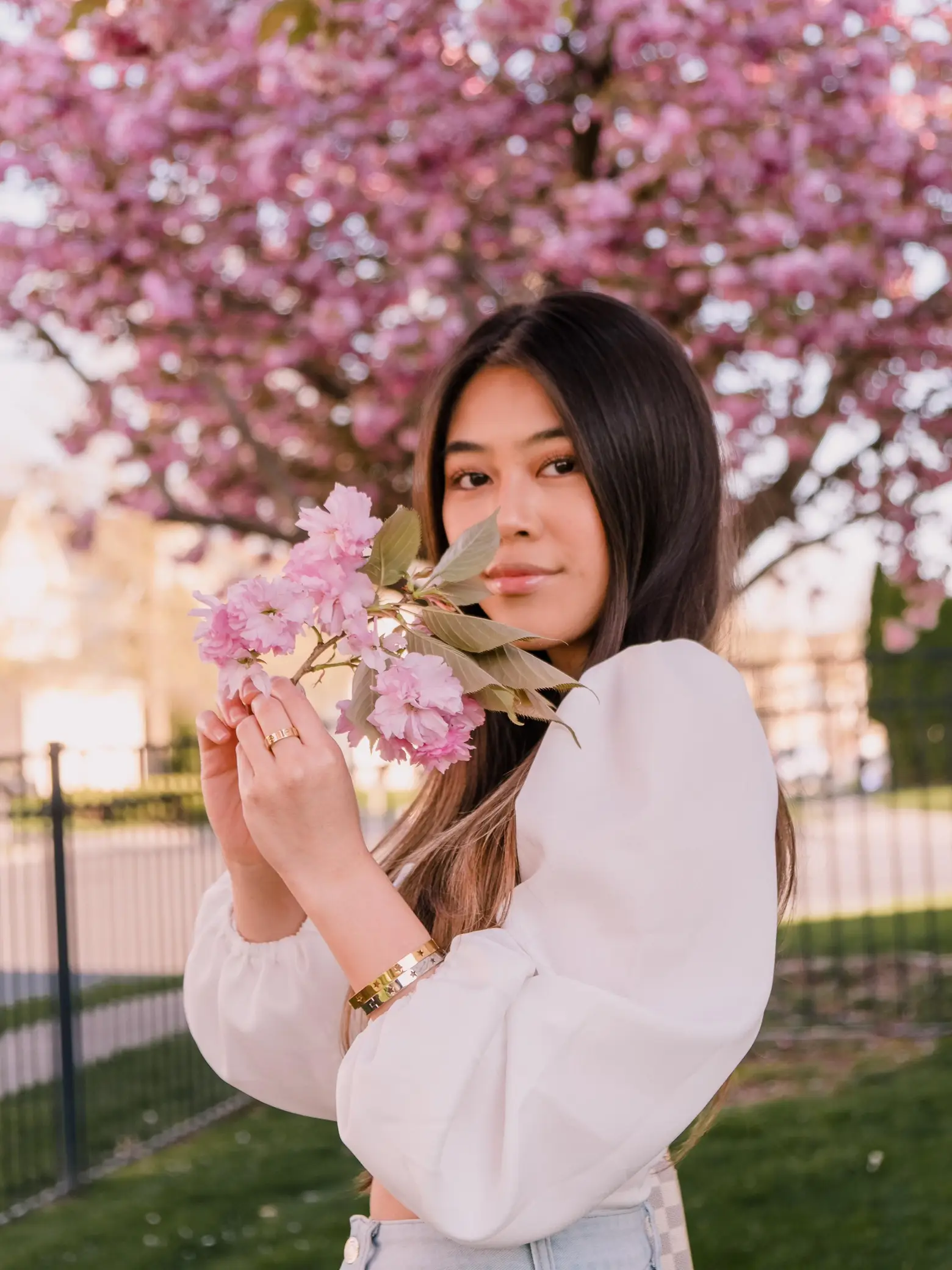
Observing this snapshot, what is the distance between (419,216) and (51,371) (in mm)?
16270

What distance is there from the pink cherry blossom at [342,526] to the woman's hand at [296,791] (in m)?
0.16

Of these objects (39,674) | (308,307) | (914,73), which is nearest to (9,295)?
(308,307)

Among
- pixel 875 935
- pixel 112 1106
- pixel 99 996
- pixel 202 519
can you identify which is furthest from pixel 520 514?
pixel 875 935

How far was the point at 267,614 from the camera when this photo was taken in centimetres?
130

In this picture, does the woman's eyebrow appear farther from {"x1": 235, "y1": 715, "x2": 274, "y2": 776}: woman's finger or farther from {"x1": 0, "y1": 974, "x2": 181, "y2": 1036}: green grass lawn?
{"x1": 0, "y1": 974, "x2": 181, "y2": 1036}: green grass lawn

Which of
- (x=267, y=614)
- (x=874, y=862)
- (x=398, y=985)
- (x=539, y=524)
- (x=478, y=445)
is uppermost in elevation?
(x=478, y=445)

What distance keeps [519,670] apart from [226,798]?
47cm

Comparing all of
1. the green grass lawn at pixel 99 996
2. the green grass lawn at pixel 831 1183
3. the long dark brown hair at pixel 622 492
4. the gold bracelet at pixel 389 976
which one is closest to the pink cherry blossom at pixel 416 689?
the gold bracelet at pixel 389 976

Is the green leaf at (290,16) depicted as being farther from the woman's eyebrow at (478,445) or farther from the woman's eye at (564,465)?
the woman's eye at (564,465)

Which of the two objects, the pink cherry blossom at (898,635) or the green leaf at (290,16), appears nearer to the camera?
the green leaf at (290,16)

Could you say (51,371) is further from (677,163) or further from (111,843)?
(677,163)

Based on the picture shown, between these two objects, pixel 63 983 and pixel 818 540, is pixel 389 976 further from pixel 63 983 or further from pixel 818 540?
pixel 818 540

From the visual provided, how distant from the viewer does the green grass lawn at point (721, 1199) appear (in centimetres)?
440

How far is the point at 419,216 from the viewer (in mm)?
5078
